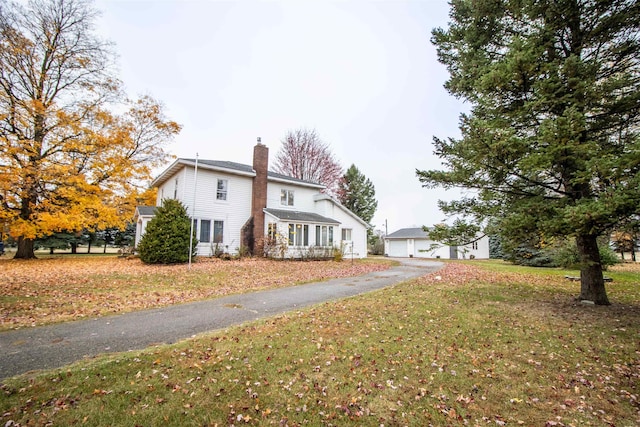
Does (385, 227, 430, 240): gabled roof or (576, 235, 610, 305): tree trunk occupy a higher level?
(385, 227, 430, 240): gabled roof

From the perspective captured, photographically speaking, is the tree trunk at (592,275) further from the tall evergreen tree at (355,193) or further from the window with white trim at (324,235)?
the tall evergreen tree at (355,193)

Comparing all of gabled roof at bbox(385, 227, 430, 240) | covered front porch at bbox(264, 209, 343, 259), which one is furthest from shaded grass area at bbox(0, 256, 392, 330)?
gabled roof at bbox(385, 227, 430, 240)

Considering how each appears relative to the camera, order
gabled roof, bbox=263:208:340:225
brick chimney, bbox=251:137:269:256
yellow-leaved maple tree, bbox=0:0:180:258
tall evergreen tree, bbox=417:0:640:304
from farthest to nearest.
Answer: brick chimney, bbox=251:137:269:256, gabled roof, bbox=263:208:340:225, yellow-leaved maple tree, bbox=0:0:180:258, tall evergreen tree, bbox=417:0:640:304

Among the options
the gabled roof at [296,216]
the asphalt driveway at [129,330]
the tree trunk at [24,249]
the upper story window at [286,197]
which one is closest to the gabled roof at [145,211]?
the tree trunk at [24,249]

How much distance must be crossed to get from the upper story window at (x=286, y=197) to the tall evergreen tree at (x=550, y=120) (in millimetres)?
16836

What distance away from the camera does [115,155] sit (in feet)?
64.8

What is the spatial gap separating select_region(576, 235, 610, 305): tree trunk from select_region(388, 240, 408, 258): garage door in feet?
110

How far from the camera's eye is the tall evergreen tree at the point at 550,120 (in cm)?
572

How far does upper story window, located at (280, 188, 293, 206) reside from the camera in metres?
24.3

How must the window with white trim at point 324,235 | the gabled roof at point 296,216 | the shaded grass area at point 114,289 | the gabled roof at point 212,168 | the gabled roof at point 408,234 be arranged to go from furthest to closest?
1. the gabled roof at point 408,234
2. the window with white trim at point 324,235
3. the gabled roof at point 296,216
4. the gabled roof at point 212,168
5. the shaded grass area at point 114,289

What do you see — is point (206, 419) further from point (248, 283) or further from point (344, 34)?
point (344, 34)

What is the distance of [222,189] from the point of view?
2100cm

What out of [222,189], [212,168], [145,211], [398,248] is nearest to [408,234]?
[398,248]

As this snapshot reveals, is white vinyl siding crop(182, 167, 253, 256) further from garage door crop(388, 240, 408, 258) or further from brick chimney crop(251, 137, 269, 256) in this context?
garage door crop(388, 240, 408, 258)
